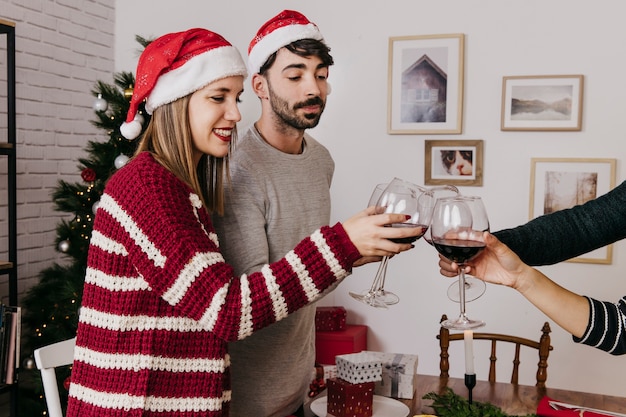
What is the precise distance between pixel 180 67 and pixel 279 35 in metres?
0.49

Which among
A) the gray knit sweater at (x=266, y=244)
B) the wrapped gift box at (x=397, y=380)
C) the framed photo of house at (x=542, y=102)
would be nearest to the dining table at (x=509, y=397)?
the wrapped gift box at (x=397, y=380)

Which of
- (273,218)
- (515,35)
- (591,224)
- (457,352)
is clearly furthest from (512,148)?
→ (273,218)

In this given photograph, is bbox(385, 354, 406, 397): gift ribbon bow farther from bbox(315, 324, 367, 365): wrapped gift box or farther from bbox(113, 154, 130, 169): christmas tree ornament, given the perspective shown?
bbox(113, 154, 130, 169): christmas tree ornament

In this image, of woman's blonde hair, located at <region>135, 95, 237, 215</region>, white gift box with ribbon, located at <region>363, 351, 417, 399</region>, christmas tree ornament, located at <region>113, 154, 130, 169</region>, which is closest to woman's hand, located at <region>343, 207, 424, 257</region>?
woman's blonde hair, located at <region>135, 95, 237, 215</region>

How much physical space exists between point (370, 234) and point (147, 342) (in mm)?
477

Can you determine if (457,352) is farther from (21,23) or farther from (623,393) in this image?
(21,23)

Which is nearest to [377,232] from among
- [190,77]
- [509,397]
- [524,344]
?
[190,77]

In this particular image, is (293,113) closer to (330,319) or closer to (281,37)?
(281,37)

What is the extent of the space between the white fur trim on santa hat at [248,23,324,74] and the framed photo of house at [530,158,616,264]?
5.46 feet

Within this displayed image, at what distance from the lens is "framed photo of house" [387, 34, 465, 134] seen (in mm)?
3248

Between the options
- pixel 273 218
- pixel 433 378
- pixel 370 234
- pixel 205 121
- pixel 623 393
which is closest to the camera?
pixel 370 234

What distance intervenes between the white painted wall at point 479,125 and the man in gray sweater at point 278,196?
1.46m

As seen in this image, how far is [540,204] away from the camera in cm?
317

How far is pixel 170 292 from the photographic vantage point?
127cm
